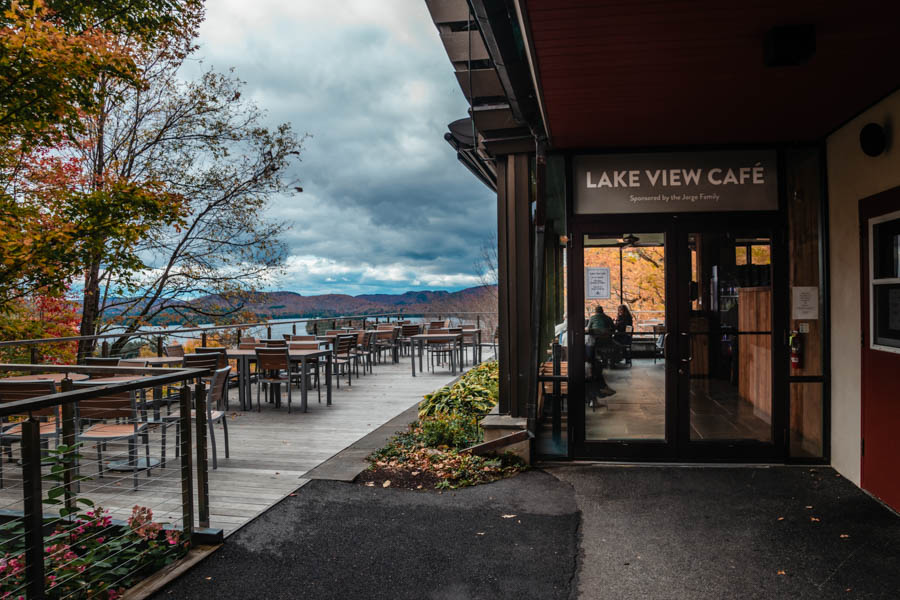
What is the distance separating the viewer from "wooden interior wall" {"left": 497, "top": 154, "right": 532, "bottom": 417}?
4953 millimetres

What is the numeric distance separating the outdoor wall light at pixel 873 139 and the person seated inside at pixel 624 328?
1.99m

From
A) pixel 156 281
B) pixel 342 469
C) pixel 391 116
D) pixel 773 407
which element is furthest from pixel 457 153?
pixel 391 116

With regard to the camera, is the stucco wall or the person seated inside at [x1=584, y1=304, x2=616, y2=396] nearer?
the stucco wall

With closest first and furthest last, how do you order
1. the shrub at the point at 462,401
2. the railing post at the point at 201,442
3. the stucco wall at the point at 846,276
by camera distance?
the railing post at the point at 201,442 < the stucco wall at the point at 846,276 < the shrub at the point at 462,401

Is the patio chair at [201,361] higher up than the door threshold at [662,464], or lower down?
higher up

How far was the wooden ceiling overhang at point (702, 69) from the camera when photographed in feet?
8.25

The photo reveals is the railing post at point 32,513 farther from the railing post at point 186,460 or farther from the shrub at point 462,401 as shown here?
the shrub at point 462,401

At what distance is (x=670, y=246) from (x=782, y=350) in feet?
4.19

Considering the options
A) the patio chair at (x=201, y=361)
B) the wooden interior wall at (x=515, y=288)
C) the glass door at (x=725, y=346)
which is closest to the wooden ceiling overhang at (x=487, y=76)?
the wooden interior wall at (x=515, y=288)

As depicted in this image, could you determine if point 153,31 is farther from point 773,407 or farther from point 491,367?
point 773,407

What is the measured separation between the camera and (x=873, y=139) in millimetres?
3771

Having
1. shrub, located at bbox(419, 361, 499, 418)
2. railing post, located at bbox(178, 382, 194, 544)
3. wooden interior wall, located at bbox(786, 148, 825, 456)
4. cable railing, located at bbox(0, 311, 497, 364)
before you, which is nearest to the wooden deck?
railing post, located at bbox(178, 382, 194, 544)

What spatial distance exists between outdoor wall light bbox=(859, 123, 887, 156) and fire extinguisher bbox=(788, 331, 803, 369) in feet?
5.15

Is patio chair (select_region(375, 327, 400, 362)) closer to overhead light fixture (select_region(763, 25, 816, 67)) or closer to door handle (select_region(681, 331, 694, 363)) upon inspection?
door handle (select_region(681, 331, 694, 363))
